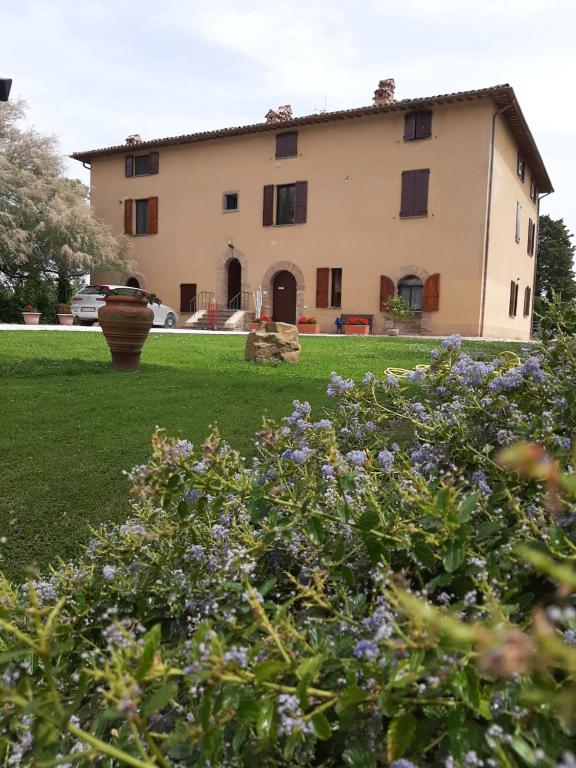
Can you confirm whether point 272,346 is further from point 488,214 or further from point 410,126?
point 410,126

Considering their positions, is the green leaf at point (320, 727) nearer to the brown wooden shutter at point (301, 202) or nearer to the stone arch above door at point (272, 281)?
the stone arch above door at point (272, 281)

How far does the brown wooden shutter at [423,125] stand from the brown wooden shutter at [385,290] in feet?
15.8

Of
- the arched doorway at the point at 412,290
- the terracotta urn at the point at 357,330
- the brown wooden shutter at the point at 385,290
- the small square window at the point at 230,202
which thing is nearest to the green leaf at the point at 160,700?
the terracotta urn at the point at 357,330

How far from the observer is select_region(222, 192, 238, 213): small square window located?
23.5 metres

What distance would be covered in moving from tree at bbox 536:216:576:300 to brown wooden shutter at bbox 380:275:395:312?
22664 millimetres

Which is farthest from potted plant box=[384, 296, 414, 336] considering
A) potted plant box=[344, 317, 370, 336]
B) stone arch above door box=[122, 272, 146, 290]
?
stone arch above door box=[122, 272, 146, 290]

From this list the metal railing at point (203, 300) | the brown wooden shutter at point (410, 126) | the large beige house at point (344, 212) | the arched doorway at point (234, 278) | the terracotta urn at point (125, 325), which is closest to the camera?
the terracotta urn at point (125, 325)

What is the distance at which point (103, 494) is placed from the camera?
306cm

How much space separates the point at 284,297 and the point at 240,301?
1.94 meters

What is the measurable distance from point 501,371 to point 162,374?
5469 mm

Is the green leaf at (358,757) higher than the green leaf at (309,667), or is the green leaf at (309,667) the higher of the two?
the green leaf at (309,667)

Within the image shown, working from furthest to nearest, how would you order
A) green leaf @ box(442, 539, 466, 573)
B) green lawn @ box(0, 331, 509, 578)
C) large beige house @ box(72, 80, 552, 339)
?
large beige house @ box(72, 80, 552, 339) → green lawn @ box(0, 331, 509, 578) → green leaf @ box(442, 539, 466, 573)

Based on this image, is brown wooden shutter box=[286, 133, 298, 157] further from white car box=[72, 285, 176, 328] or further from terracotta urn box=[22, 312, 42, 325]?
terracotta urn box=[22, 312, 42, 325]

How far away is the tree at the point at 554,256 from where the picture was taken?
39.4 meters
